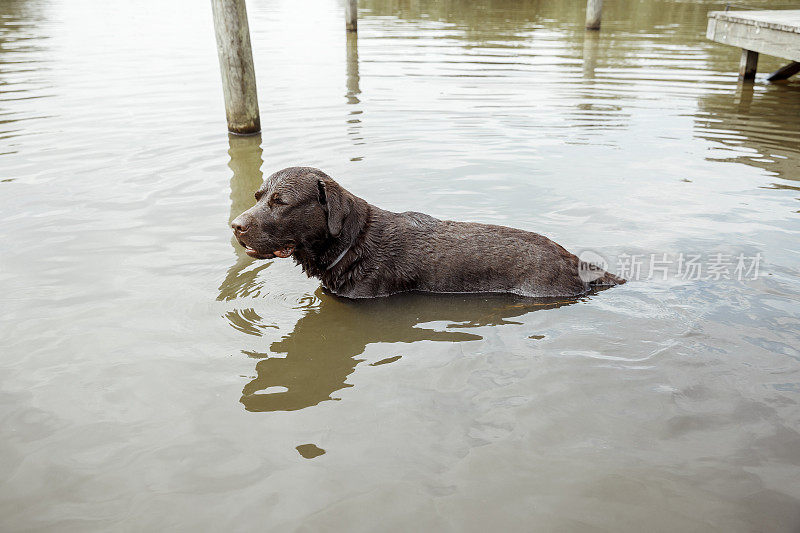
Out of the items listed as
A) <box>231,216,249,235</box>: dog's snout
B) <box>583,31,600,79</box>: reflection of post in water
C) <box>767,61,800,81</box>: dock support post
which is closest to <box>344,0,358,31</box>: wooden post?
<box>583,31,600,79</box>: reflection of post in water

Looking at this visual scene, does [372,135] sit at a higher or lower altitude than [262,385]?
higher

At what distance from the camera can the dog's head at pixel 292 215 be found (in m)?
5.38

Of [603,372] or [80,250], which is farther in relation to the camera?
[80,250]

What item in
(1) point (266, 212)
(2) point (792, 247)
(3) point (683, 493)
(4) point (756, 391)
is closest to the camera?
(3) point (683, 493)

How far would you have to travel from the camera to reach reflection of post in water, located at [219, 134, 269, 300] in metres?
6.21

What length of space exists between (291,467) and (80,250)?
14.3 feet

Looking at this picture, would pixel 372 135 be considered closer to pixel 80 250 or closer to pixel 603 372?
pixel 80 250

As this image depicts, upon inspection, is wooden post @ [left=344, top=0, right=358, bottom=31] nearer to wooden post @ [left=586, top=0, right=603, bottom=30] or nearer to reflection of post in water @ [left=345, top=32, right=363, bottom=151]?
reflection of post in water @ [left=345, top=32, right=363, bottom=151]

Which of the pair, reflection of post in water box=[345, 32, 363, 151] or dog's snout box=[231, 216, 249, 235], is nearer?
dog's snout box=[231, 216, 249, 235]

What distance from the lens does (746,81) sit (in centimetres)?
1513

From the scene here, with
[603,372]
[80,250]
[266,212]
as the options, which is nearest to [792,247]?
[603,372]

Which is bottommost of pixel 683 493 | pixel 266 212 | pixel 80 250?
pixel 683 493

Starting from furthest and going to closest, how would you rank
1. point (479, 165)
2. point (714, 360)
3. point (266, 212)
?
point (479, 165)
point (266, 212)
point (714, 360)

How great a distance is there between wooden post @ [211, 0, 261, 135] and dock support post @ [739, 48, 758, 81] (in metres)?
11.7
